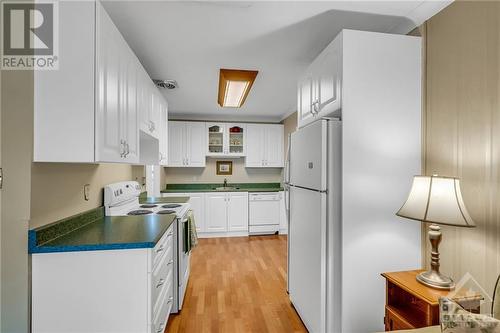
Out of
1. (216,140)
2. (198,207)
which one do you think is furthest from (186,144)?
(198,207)

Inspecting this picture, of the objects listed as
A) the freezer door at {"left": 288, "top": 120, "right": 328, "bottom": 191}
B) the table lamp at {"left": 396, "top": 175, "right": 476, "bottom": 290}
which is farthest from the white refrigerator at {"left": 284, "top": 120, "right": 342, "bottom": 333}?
the table lamp at {"left": 396, "top": 175, "right": 476, "bottom": 290}

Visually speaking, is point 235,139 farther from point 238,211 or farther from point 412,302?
point 412,302

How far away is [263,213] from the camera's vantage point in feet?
16.5

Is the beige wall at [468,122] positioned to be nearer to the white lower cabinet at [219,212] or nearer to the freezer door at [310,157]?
the freezer door at [310,157]

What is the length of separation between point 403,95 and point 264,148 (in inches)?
143

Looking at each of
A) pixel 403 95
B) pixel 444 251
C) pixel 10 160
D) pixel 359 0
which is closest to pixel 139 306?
pixel 10 160

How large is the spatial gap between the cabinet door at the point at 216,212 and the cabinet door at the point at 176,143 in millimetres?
908

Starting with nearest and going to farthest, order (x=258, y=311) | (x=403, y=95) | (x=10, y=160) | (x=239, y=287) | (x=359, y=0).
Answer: (x=10, y=160)
(x=359, y=0)
(x=403, y=95)
(x=258, y=311)
(x=239, y=287)

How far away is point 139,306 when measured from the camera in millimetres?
1493

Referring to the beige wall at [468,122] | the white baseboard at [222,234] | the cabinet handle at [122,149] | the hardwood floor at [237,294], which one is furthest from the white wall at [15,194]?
the white baseboard at [222,234]

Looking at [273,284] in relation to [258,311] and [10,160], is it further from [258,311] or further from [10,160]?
[10,160]

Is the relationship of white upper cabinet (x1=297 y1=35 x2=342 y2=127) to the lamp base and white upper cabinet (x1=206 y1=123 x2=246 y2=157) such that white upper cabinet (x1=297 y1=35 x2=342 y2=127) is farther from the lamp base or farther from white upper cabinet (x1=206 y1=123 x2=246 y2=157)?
white upper cabinet (x1=206 y1=123 x2=246 y2=157)

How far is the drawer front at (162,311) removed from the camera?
5.38ft

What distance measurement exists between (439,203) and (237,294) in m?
2.12
